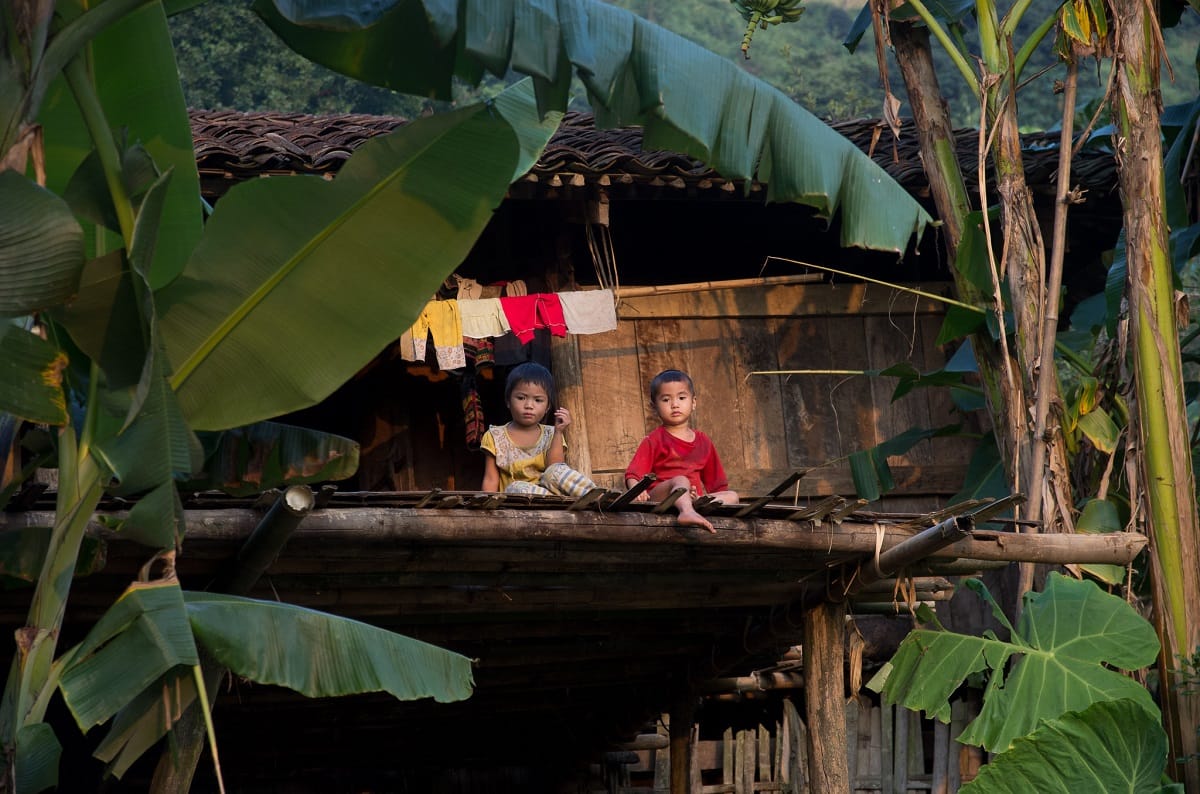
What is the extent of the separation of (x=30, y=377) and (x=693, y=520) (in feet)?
7.59

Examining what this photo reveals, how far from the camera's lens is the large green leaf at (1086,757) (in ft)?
17.3

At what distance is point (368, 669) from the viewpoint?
3.81 meters

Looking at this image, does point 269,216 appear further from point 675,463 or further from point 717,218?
point 717,218

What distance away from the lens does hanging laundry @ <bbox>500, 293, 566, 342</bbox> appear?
295 inches

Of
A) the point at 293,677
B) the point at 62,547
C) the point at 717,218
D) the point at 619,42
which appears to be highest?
the point at 717,218

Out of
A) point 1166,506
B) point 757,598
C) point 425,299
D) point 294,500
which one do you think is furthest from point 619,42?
point 1166,506

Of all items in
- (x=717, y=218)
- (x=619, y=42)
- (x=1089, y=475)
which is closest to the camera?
(x=619, y=42)

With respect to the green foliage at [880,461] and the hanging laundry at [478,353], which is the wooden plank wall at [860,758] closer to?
the green foliage at [880,461]

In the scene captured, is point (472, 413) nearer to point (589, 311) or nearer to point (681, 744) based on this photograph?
A: point (589, 311)

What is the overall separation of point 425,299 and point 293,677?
1044 millimetres

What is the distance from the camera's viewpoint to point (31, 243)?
11.0 ft

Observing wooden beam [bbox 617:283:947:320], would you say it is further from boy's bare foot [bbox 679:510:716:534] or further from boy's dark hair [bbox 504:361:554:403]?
boy's bare foot [bbox 679:510:716:534]

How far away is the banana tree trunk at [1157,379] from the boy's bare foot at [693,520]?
2.39 metres

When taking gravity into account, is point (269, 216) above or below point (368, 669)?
above
